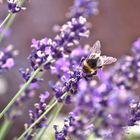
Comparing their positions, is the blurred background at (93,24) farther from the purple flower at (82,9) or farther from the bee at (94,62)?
the bee at (94,62)

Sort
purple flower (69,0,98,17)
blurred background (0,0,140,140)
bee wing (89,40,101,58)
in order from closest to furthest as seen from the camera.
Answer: bee wing (89,40,101,58)
purple flower (69,0,98,17)
blurred background (0,0,140,140)

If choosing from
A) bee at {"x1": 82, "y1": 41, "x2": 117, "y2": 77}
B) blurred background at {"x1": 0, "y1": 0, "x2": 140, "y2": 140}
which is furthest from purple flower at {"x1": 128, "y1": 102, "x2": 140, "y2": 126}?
blurred background at {"x1": 0, "y1": 0, "x2": 140, "y2": 140}

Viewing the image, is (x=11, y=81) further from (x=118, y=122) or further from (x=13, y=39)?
(x=118, y=122)

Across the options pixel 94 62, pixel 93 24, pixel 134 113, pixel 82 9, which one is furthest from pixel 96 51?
pixel 93 24

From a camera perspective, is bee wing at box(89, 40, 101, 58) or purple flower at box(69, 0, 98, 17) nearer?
bee wing at box(89, 40, 101, 58)

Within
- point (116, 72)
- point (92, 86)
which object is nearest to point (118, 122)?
point (92, 86)

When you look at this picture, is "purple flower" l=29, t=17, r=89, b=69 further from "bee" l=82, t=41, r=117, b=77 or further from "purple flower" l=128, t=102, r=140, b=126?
"purple flower" l=128, t=102, r=140, b=126

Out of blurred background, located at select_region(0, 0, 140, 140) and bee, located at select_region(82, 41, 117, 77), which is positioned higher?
blurred background, located at select_region(0, 0, 140, 140)

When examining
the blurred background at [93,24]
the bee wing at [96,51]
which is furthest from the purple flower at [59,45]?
the blurred background at [93,24]
